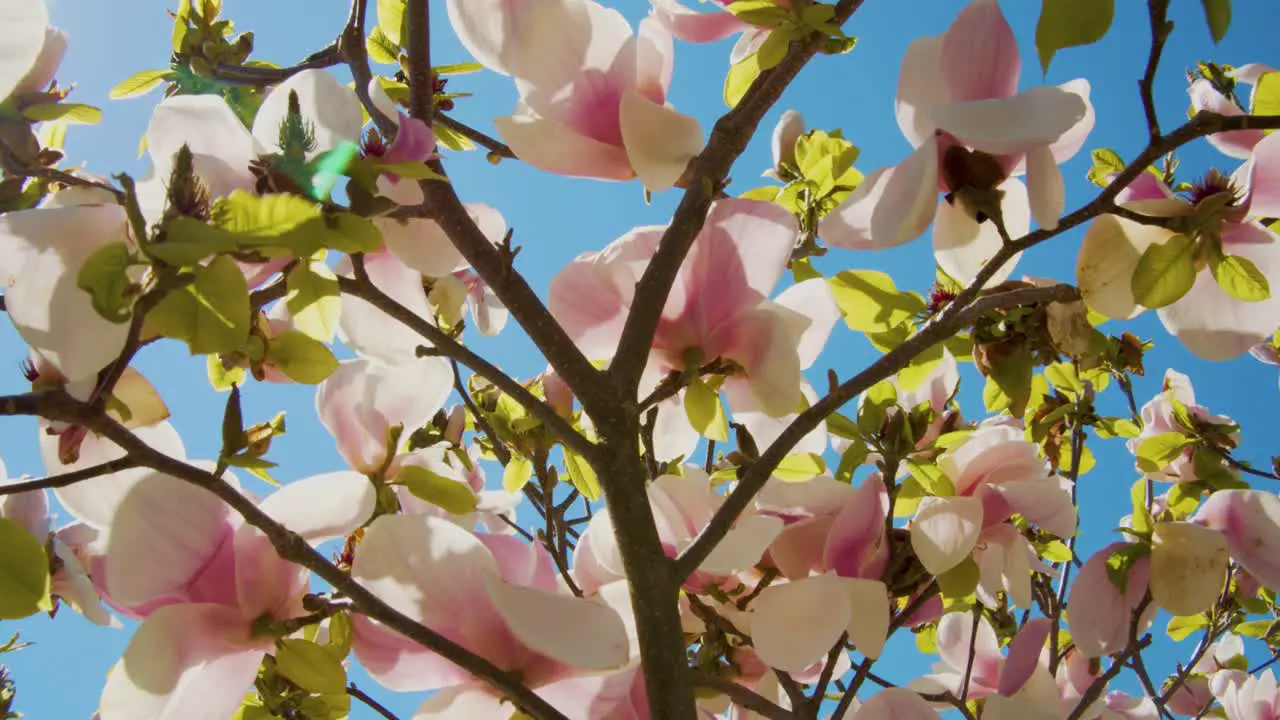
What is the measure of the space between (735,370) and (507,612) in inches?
9.8

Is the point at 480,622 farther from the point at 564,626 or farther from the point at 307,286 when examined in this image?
the point at 307,286

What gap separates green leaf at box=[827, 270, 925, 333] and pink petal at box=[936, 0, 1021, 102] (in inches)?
5.5

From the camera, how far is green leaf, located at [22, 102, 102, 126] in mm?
825

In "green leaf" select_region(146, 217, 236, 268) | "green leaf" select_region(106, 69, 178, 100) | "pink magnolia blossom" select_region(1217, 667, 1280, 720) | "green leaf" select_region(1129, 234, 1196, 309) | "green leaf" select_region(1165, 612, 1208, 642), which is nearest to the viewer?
"green leaf" select_region(146, 217, 236, 268)

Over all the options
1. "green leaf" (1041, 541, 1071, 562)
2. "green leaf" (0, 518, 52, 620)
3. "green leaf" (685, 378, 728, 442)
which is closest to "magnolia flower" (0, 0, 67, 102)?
"green leaf" (0, 518, 52, 620)

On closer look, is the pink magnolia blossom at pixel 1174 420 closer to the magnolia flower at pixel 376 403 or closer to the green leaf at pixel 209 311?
the magnolia flower at pixel 376 403

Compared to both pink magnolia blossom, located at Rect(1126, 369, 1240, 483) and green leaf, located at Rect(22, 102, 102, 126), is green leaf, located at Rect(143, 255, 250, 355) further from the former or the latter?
pink magnolia blossom, located at Rect(1126, 369, 1240, 483)

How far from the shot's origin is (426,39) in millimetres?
688

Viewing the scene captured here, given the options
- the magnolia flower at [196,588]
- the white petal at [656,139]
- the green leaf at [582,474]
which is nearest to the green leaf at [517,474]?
the green leaf at [582,474]

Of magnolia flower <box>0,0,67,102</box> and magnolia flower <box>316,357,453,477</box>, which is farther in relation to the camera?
magnolia flower <box>316,357,453,477</box>

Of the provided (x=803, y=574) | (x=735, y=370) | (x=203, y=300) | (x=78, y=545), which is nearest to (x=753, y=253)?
(x=735, y=370)

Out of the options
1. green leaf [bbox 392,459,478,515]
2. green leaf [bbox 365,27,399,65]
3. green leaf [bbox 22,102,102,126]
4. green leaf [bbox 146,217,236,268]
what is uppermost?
green leaf [bbox 365,27,399,65]

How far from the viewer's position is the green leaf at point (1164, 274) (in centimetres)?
62

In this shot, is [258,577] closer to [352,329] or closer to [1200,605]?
[352,329]
